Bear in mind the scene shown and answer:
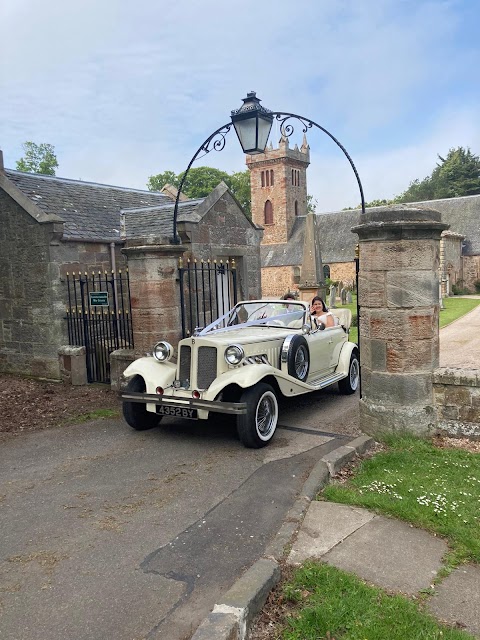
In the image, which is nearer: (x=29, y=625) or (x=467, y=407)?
(x=29, y=625)

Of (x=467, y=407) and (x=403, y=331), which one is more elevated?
(x=403, y=331)

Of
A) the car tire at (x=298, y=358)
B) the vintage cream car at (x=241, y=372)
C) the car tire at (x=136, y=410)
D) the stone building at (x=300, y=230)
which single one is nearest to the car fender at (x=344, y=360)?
the vintage cream car at (x=241, y=372)

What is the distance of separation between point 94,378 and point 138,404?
3653mm

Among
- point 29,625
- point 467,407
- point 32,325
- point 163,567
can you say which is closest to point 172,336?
point 32,325

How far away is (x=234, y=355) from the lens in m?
6.16

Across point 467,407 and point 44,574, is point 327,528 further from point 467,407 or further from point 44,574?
point 467,407

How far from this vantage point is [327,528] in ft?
13.3

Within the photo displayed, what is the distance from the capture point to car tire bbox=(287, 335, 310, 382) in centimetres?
700

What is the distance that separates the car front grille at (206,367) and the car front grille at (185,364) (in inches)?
7.0

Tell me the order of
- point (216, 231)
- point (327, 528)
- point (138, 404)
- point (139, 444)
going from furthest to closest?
point (216, 231) < point (138, 404) < point (139, 444) < point (327, 528)

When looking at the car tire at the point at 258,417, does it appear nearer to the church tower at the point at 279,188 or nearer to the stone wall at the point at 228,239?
the stone wall at the point at 228,239

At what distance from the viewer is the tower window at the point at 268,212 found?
171ft

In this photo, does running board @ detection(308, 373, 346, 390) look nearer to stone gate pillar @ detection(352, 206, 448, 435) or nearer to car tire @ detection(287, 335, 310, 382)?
car tire @ detection(287, 335, 310, 382)

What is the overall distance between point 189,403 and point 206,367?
49 centimetres
